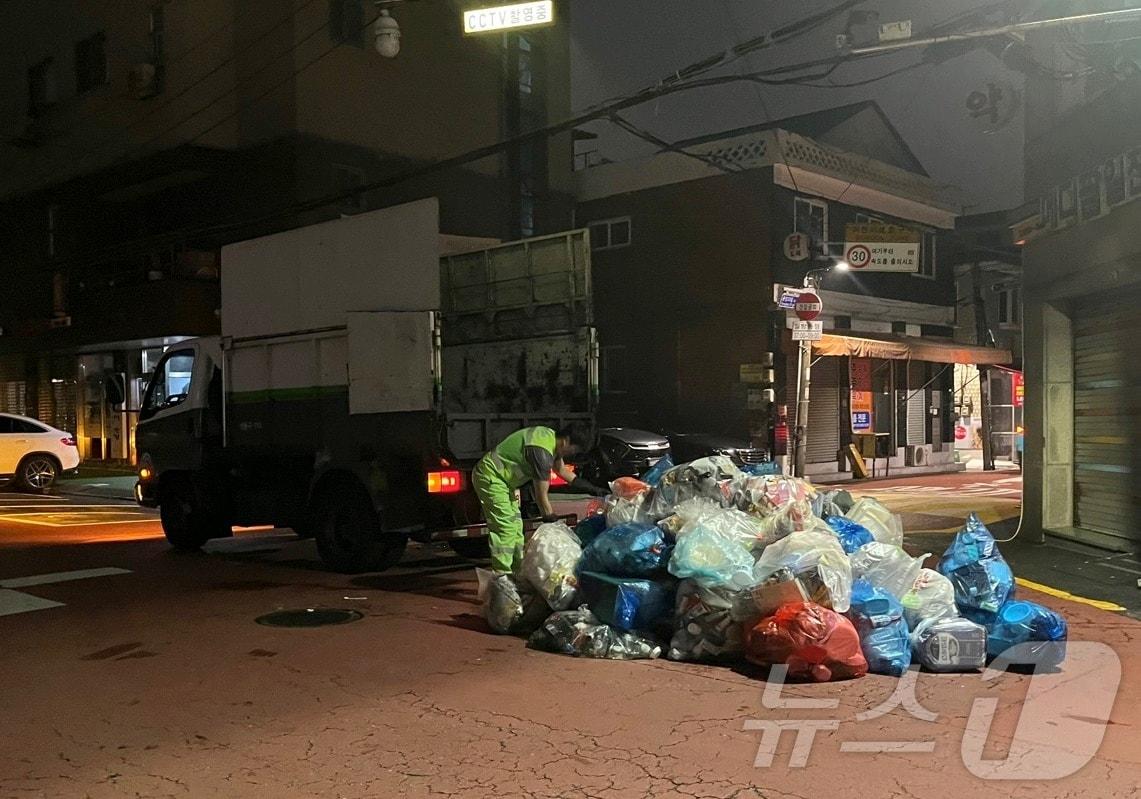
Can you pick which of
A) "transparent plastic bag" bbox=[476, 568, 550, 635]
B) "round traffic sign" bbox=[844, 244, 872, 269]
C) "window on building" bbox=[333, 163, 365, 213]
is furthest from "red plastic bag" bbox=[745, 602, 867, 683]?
"window on building" bbox=[333, 163, 365, 213]

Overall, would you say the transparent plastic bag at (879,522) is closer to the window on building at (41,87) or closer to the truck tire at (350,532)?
the truck tire at (350,532)

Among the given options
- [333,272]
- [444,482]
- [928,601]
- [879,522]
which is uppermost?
[333,272]

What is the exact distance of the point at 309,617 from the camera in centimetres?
743

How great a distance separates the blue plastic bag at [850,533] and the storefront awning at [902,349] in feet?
42.3

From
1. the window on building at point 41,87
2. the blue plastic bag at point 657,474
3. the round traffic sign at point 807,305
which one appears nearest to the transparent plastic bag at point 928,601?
the blue plastic bag at point 657,474

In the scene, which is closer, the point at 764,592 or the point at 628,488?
the point at 764,592

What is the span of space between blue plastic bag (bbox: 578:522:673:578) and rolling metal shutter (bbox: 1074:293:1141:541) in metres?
5.82

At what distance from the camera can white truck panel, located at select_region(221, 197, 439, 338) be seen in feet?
28.5

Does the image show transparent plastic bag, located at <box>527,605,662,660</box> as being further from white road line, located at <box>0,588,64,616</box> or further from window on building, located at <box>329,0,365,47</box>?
window on building, located at <box>329,0,365,47</box>

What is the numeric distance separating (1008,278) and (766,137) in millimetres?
12841

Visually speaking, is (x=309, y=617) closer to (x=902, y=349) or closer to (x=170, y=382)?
(x=170, y=382)

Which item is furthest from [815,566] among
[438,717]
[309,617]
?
[309,617]

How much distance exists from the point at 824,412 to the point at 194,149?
15978 mm

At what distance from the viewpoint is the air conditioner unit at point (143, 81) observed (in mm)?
23000
